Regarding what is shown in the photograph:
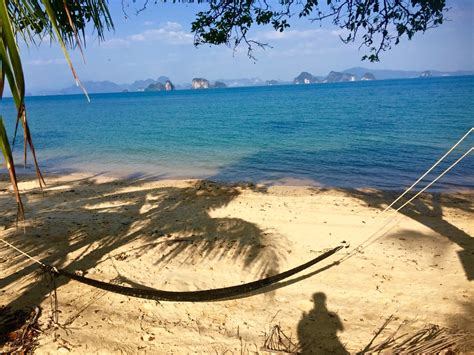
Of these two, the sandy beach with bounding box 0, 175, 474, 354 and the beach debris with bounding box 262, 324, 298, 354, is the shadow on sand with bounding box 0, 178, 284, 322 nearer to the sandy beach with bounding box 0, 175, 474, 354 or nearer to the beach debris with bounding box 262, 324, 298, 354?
the sandy beach with bounding box 0, 175, 474, 354

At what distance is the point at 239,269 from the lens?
197 inches

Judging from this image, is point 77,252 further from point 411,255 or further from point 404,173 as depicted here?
point 404,173

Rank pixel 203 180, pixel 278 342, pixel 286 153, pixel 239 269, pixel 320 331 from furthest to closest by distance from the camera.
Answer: pixel 286 153
pixel 203 180
pixel 239 269
pixel 320 331
pixel 278 342

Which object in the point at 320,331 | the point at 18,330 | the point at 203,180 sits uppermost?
the point at 18,330

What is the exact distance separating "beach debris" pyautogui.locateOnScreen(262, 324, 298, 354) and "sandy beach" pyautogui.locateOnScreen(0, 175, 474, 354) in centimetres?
5

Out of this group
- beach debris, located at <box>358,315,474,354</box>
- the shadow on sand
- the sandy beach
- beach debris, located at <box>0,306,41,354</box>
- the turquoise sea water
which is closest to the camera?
beach debris, located at <box>358,315,474,354</box>

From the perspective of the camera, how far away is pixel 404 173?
41.2 feet

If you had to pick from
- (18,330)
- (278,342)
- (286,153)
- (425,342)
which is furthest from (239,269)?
(286,153)

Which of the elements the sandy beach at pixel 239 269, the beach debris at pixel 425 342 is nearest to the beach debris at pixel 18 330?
the sandy beach at pixel 239 269

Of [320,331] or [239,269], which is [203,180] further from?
[320,331]

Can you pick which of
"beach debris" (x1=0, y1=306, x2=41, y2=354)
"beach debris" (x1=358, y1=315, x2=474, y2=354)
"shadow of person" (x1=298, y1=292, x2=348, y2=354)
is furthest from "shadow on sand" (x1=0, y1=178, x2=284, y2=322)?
"beach debris" (x1=358, y1=315, x2=474, y2=354)

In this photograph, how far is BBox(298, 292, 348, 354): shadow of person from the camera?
3406 millimetres

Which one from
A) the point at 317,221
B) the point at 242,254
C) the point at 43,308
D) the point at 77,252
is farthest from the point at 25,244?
the point at 317,221

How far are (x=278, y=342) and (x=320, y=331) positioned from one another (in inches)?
19.9
